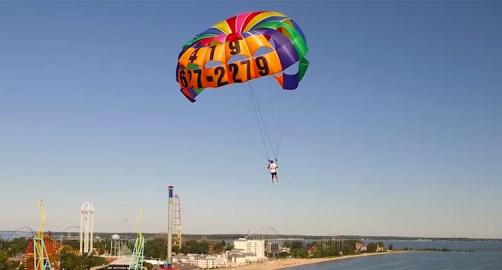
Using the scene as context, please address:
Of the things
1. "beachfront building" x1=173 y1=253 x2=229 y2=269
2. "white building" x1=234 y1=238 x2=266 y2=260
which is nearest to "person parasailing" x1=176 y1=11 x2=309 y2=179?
"beachfront building" x1=173 y1=253 x2=229 y2=269

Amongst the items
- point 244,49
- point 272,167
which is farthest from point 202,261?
point 244,49

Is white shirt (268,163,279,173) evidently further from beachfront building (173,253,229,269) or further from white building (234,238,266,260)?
white building (234,238,266,260)

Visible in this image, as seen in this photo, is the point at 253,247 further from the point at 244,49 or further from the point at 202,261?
the point at 244,49

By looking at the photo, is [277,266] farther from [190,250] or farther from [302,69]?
[302,69]

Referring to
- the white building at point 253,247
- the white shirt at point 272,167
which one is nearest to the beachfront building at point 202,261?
the white building at point 253,247

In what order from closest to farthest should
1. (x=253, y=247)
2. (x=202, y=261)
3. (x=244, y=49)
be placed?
(x=244, y=49)
(x=202, y=261)
(x=253, y=247)

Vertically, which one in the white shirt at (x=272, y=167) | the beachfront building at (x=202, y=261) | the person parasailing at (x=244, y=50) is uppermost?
the person parasailing at (x=244, y=50)

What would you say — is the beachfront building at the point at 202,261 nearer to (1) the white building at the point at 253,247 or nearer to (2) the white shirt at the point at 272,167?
(1) the white building at the point at 253,247

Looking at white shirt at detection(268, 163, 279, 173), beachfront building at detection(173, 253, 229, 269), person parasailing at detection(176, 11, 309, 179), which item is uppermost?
person parasailing at detection(176, 11, 309, 179)

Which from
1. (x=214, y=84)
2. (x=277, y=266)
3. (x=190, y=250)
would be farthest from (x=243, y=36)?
(x=190, y=250)
